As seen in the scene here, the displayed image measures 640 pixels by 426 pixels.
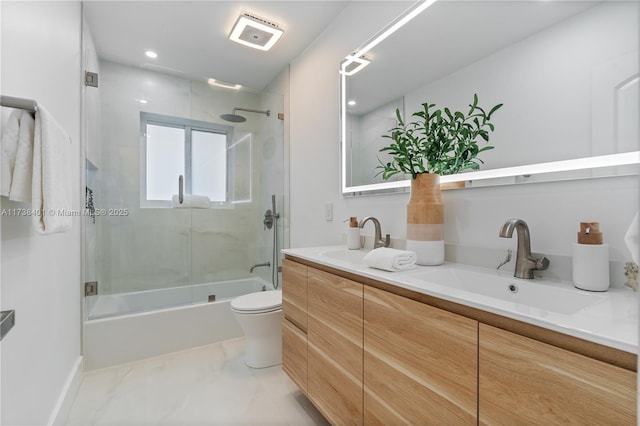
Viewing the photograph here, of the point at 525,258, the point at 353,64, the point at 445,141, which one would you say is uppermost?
the point at 353,64

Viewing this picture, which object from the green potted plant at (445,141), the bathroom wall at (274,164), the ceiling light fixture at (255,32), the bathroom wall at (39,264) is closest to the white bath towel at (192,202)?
the bathroom wall at (274,164)

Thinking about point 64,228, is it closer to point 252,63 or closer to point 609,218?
point 609,218

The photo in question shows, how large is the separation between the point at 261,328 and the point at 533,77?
1956mm

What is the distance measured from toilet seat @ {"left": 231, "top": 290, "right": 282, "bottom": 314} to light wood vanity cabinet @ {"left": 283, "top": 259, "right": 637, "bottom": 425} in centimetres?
54

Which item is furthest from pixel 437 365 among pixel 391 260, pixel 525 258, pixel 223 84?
pixel 223 84

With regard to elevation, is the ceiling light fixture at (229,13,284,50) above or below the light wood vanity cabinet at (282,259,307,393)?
above

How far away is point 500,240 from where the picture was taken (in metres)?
1.11

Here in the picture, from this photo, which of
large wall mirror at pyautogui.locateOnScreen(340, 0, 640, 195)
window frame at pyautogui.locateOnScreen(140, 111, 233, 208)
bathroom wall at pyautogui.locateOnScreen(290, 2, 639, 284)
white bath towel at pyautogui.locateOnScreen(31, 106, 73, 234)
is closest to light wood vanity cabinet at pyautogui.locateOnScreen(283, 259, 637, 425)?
bathroom wall at pyautogui.locateOnScreen(290, 2, 639, 284)

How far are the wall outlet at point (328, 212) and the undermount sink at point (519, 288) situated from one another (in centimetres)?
105

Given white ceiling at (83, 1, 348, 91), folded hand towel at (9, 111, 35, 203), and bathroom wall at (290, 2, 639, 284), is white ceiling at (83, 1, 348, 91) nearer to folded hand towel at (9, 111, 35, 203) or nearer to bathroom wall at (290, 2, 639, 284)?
bathroom wall at (290, 2, 639, 284)

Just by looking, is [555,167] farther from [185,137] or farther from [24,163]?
[185,137]

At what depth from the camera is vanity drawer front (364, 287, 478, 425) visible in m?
0.73

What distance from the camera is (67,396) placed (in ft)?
5.02

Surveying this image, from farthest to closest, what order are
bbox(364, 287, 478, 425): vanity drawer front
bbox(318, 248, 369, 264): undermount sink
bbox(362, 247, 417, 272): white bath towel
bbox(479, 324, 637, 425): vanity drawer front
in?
bbox(318, 248, 369, 264): undermount sink, bbox(362, 247, 417, 272): white bath towel, bbox(364, 287, 478, 425): vanity drawer front, bbox(479, 324, 637, 425): vanity drawer front
